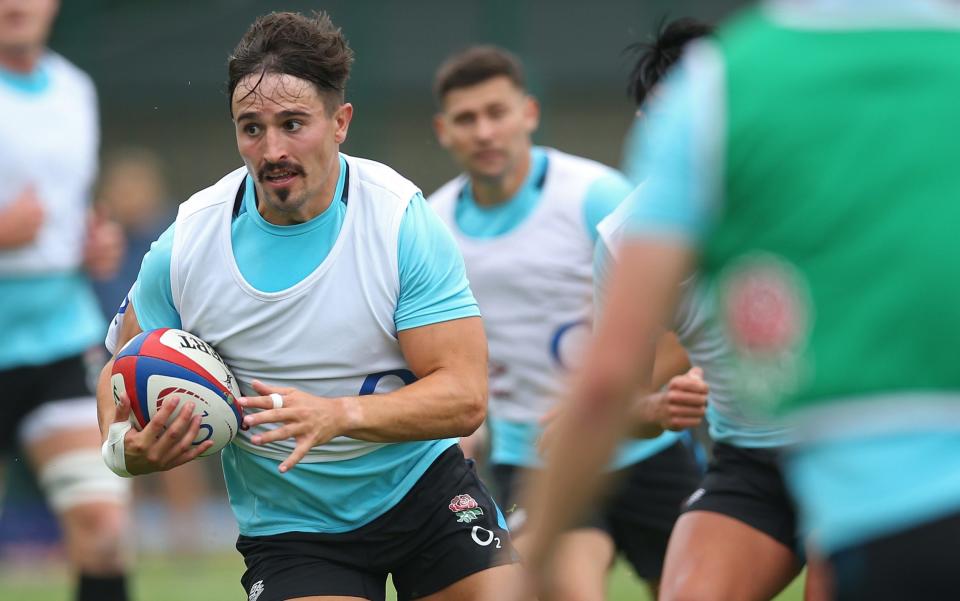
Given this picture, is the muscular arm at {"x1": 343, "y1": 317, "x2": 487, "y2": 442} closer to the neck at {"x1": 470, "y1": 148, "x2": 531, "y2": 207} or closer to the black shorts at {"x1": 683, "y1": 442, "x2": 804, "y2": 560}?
the black shorts at {"x1": 683, "y1": 442, "x2": 804, "y2": 560}

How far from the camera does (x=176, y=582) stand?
9.77 meters

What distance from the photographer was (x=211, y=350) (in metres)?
4.17

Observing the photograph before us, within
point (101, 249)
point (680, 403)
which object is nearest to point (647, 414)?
point (680, 403)

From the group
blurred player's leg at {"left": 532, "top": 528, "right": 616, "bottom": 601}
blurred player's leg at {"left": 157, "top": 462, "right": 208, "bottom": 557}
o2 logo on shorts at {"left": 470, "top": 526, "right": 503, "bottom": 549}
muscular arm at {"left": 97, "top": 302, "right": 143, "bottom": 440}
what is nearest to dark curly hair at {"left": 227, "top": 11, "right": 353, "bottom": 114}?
muscular arm at {"left": 97, "top": 302, "right": 143, "bottom": 440}

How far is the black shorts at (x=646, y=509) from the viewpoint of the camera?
19.5ft

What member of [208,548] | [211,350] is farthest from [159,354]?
[208,548]

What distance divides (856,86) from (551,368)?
431 cm

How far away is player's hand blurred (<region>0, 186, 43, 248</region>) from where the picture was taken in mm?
6270

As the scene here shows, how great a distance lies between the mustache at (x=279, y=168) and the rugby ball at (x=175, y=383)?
21.3 inches

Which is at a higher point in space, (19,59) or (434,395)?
(19,59)

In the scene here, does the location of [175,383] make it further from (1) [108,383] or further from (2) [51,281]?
(2) [51,281]

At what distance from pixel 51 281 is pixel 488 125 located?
7.11 ft

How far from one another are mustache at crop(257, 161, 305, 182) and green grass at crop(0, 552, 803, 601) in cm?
429

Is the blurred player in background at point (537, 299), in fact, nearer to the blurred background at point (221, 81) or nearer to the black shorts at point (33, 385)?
the black shorts at point (33, 385)
